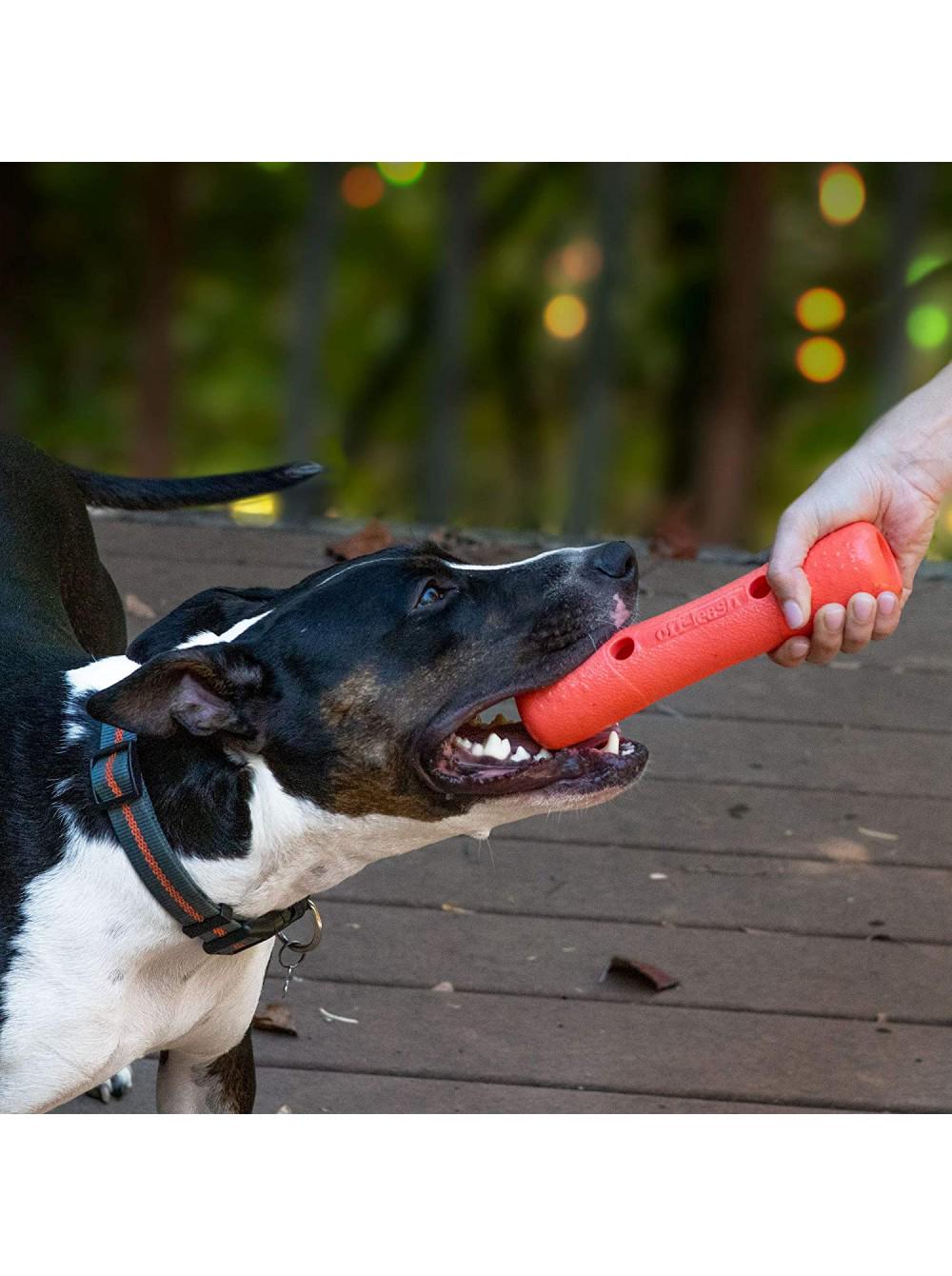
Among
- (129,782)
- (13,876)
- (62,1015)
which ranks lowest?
(62,1015)

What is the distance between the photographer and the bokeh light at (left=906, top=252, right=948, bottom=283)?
5652 millimetres

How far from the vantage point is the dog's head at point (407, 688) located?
7.94 feet

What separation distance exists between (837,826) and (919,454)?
1.40 metres

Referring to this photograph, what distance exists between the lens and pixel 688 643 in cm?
249

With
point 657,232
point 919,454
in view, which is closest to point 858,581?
point 919,454

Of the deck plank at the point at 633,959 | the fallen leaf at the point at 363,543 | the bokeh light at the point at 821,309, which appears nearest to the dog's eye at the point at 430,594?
the deck plank at the point at 633,959

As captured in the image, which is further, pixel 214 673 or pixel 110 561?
pixel 110 561

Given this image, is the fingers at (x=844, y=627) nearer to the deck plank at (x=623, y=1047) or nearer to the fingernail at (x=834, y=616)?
the fingernail at (x=834, y=616)

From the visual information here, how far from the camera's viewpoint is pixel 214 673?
93.4 inches

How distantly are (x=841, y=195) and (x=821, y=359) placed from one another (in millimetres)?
585

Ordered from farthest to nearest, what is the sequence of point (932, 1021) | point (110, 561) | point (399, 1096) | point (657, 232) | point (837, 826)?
point (657, 232)
point (110, 561)
point (837, 826)
point (932, 1021)
point (399, 1096)

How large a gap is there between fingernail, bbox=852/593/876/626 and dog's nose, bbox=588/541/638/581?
341mm

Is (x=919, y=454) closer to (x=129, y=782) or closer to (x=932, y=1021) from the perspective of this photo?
(x=932, y=1021)

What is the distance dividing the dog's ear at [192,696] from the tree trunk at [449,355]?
333cm
